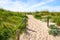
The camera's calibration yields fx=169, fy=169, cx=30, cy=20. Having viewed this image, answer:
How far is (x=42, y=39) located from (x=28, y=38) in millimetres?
842

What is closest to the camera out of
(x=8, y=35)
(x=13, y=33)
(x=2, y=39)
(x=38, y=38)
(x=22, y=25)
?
(x=2, y=39)

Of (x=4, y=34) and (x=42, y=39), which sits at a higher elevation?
(x=4, y=34)

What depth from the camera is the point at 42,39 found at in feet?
32.7

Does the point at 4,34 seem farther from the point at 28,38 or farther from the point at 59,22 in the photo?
the point at 59,22

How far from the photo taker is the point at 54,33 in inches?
454

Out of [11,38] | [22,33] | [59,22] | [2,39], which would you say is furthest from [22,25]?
[59,22]

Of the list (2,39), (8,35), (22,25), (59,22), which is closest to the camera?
(2,39)

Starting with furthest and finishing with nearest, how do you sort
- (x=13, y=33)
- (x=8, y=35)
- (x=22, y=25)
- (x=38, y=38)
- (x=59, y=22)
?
(x=59, y=22), (x=22, y=25), (x=38, y=38), (x=13, y=33), (x=8, y=35)

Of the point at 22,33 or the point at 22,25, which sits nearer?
the point at 22,33

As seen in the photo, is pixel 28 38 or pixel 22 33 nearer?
pixel 28 38

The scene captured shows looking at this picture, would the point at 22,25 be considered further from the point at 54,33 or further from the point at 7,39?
the point at 7,39

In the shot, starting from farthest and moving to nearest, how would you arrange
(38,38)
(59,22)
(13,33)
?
(59,22)
(38,38)
(13,33)

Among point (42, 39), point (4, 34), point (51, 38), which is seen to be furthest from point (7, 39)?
point (51, 38)

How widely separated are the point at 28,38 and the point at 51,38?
58.2 inches
